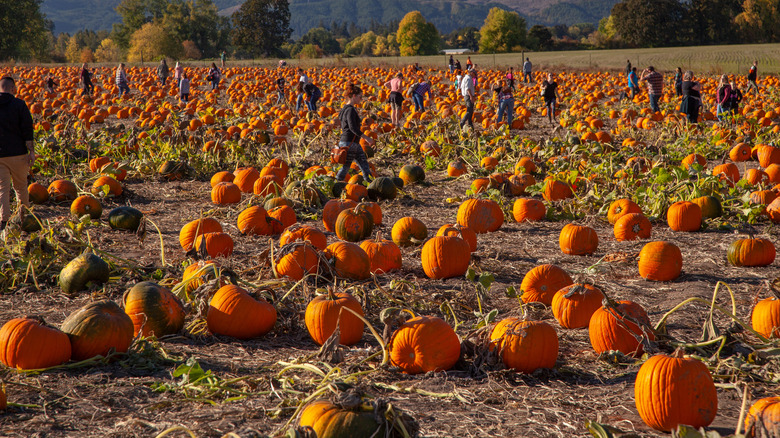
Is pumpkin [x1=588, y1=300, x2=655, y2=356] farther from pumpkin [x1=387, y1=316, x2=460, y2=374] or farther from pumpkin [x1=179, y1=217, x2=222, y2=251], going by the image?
pumpkin [x1=179, y1=217, x2=222, y2=251]

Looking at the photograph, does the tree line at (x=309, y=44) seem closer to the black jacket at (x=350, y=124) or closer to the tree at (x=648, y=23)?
the tree at (x=648, y=23)

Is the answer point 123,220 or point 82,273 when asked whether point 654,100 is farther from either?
point 82,273

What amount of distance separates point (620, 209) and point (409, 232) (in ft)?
8.84

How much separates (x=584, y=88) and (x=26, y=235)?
23916 mm

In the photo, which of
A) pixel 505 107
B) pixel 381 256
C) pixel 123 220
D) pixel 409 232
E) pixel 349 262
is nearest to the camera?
pixel 349 262

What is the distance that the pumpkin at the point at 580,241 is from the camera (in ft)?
23.4

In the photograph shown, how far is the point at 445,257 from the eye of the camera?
6.34 metres

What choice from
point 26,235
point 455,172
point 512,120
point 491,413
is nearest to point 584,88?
point 512,120

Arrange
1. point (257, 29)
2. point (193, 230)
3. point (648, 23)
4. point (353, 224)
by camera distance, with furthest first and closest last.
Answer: point (257, 29)
point (648, 23)
point (353, 224)
point (193, 230)

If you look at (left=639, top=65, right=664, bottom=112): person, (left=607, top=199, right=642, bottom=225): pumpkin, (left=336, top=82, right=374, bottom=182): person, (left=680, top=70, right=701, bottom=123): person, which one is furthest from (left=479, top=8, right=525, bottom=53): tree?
(left=607, top=199, right=642, bottom=225): pumpkin

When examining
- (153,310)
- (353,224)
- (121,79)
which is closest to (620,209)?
(353,224)

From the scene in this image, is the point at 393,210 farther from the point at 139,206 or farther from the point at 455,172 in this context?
the point at 139,206

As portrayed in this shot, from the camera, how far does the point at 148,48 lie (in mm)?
65188

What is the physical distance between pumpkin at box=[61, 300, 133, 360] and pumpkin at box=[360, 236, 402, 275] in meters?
2.58
